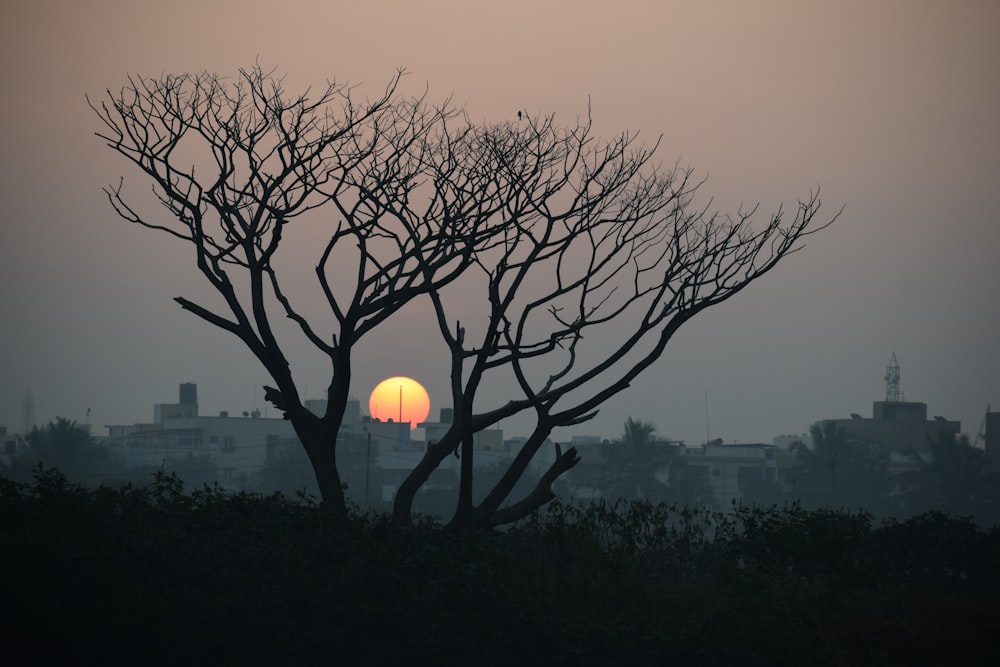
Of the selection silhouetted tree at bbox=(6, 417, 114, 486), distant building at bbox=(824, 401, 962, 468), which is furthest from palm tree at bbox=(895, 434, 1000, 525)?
silhouetted tree at bbox=(6, 417, 114, 486)

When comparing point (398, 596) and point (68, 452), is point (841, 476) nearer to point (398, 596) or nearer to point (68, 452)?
point (68, 452)

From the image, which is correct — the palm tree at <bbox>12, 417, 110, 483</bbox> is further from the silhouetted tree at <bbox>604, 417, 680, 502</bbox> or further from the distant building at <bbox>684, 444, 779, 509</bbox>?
the distant building at <bbox>684, 444, 779, 509</bbox>

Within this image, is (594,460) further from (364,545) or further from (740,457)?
(364,545)

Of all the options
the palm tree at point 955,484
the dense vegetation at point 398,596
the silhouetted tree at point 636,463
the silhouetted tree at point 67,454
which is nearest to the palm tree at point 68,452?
the silhouetted tree at point 67,454

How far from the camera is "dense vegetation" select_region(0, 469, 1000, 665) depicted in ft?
32.5

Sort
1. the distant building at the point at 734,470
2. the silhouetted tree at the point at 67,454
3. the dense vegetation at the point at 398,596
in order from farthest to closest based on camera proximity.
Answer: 1. the distant building at the point at 734,470
2. the silhouetted tree at the point at 67,454
3. the dense vegetation at the point at 398,596

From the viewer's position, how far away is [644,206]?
1648 centimetres

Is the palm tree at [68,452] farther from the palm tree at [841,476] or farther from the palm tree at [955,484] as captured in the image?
the palm tree at [955,484]

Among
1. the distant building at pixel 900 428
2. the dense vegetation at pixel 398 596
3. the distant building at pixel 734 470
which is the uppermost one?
the distant building at pixel 900 428

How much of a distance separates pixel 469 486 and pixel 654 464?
213 ft

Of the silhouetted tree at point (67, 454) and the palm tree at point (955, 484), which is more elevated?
the silhouetted tree at point (67, 454)

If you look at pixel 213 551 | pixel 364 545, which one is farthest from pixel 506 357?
pixel 213 551

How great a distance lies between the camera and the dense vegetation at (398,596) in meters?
9.90

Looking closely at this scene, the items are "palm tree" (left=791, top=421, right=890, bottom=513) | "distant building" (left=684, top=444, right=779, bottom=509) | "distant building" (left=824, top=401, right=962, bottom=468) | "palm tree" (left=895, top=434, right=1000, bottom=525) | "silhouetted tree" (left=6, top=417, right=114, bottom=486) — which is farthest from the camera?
"distant building" (left=824, top=401, right=962, bottom=468)
